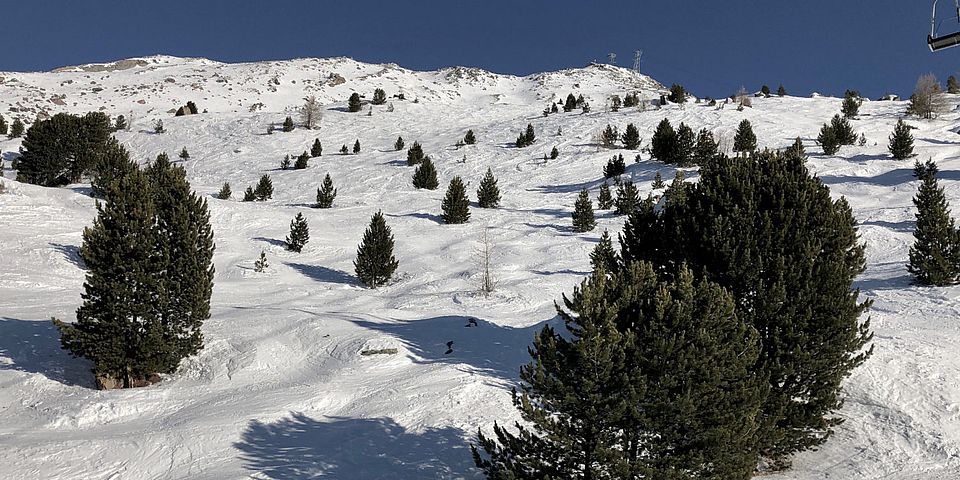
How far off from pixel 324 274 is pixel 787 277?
47.0ft

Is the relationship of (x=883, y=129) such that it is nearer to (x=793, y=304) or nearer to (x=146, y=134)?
(x=793, y=304)

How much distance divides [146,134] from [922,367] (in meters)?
47.8

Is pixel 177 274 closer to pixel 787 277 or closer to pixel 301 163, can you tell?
pixel 787 277

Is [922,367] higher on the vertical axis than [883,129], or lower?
lower

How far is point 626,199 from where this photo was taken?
22062 mm

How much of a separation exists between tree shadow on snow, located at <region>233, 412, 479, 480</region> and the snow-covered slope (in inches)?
1.2

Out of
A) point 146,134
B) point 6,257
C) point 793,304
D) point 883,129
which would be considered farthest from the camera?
point 146,134

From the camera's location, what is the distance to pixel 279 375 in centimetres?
1041

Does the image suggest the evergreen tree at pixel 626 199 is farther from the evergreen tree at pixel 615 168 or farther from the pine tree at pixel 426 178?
the pine tree at pixel 426 178

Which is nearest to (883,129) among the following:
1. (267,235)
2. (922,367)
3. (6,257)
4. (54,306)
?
(922,367)

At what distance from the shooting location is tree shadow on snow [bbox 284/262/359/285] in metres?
17.2

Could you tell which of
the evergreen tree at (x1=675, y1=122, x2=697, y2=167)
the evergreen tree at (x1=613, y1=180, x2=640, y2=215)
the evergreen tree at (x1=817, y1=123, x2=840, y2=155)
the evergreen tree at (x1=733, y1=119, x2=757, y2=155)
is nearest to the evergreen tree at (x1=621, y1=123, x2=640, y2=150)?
the evergreen tree at (x1=675, y1=122, x2=697, y2=167)

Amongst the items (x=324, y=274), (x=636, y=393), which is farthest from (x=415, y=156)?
(x=636, y=393)

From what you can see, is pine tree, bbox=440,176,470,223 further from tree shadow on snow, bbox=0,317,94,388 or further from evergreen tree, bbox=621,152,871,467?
evergreen tree, bbox=621,152,871,467
